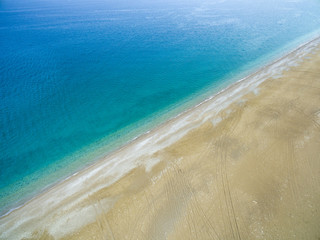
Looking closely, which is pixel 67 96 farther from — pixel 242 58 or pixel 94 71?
pixel 242 58

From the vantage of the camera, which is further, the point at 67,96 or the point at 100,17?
the point at 100,17

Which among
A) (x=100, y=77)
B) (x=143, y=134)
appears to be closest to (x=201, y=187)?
(x=143, y=134)

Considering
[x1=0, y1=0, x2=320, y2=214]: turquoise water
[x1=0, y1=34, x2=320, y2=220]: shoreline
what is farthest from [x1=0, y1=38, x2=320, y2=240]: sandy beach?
[x1=0, y1=0, x2=320, y2=214]: turquoise water

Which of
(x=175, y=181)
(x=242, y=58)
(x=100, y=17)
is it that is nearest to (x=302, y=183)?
(x=175, y=181)

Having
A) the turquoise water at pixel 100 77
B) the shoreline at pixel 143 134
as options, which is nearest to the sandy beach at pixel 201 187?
the shoreline at pixel 143 134

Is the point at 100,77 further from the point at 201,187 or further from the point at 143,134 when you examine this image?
the point at 201,187

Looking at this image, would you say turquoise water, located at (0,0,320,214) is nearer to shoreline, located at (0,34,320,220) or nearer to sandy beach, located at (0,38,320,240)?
shoreline, located at (0,34,320,220)
